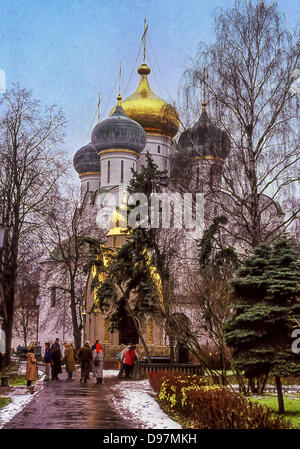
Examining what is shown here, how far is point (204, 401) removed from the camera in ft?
33.1

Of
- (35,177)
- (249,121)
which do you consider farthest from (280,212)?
(35,177)

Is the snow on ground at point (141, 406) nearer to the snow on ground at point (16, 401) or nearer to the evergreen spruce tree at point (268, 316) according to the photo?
the evergreen spruce tree at point (268, 316)

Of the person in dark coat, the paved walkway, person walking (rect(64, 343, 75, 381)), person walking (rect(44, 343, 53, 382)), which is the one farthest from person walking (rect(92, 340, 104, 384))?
the person in dark coat

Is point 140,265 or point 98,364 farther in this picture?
point 140,265

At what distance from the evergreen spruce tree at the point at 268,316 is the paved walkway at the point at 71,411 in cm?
254

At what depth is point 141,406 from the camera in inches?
526

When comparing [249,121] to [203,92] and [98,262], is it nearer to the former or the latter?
[203,92]

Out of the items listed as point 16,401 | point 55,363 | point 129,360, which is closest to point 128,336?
point 129,360

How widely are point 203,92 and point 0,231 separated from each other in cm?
666

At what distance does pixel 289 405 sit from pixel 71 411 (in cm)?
433

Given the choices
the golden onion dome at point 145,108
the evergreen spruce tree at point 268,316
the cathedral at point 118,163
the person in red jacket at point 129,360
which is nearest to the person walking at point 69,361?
the person in red jacket at point 129,360

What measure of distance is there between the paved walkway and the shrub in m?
1.03

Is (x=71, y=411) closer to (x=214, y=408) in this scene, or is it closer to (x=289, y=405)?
(x=214, y=408)

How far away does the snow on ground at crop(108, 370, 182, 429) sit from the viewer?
1085cm
